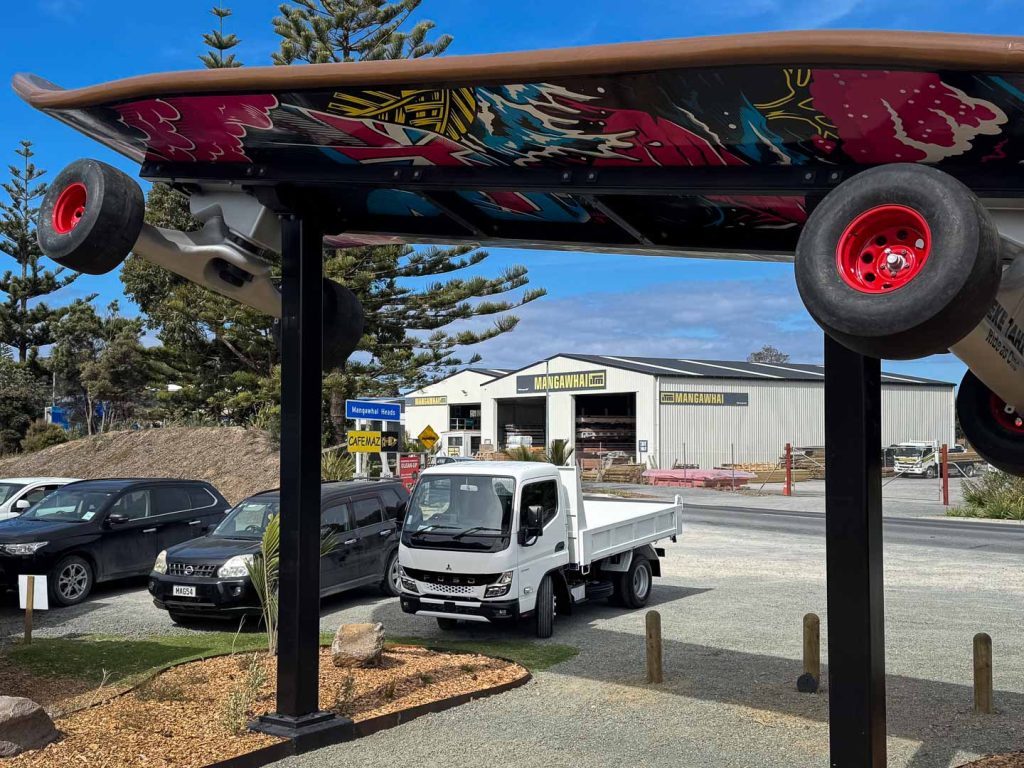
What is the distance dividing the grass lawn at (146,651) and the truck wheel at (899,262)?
6391mm

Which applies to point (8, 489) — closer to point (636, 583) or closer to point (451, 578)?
point (451, 578)

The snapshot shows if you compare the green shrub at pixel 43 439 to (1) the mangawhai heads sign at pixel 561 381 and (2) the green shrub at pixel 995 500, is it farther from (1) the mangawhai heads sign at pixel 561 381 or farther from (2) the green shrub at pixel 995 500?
(2) the green shrub at pixel 995 500

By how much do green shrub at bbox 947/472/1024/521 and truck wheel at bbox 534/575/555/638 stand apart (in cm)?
2188

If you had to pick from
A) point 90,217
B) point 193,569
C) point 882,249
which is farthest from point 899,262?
point 193,569

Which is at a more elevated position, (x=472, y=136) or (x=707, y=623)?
(x=472, y=136)

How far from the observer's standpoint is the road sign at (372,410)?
2222 centimetres

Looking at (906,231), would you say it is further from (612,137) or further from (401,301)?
(401,301)

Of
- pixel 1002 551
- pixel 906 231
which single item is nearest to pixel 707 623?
pixel 906 231

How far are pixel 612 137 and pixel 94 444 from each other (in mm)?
35184

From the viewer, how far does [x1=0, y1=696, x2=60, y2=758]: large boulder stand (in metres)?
6.13

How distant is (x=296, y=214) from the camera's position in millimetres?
7020

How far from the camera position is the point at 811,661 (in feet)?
27.9

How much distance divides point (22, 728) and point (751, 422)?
172ft

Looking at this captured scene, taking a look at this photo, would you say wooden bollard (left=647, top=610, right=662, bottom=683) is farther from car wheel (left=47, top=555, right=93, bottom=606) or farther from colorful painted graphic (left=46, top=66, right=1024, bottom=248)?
car wheel (left=47, top=555, right=93, bottom=606)
